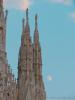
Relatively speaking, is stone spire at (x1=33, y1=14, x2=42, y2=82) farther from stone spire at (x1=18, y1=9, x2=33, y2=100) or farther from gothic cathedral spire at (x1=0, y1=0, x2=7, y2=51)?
gothic cathedral spire at (x1=0, y1=0, x2=7, y2=51)

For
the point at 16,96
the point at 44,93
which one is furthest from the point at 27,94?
the point at 44,93

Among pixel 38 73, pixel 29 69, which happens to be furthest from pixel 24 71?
pixel 38 73

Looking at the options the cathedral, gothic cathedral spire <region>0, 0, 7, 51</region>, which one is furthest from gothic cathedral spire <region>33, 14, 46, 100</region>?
gothic cathedral spire <region>0, 0, 7, 51</region>

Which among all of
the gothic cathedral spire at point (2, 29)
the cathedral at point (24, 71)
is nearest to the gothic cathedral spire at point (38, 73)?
the cathedral at point (24, 71)

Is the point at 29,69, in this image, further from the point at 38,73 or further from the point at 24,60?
the point at 38,73

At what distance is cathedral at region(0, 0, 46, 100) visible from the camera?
67062mm

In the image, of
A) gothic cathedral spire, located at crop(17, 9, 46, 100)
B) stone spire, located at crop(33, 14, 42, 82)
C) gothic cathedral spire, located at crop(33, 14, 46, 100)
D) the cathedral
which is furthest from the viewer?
stone spire, located at crop(33, 14, 42, 82)

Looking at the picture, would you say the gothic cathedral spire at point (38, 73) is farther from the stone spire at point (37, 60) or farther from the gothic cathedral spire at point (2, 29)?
the gothic cathedral spire at point (2, 29)

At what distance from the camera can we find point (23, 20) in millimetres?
77500

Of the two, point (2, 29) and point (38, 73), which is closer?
point (2, 29)

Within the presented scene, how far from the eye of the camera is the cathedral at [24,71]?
67062mm

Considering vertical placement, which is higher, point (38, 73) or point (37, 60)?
point (37, 60)

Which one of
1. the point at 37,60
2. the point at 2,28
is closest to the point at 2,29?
the point at 2,28

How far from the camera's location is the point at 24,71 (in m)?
73.2
